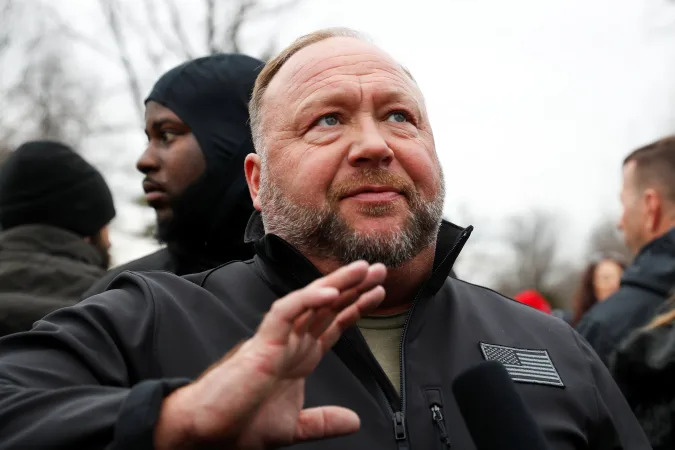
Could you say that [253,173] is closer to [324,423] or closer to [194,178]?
[194,178]

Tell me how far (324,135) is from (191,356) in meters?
0.88

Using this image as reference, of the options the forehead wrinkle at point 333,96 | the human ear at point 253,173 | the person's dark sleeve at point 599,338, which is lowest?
the person's dark sleeve at point 599,338

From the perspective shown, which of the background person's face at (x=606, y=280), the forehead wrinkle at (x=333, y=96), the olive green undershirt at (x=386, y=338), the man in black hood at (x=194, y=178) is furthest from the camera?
the background person's face at (x=606, y=280)

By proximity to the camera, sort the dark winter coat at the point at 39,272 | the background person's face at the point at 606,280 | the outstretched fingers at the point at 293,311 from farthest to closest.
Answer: the background person's face at the point at 606,280 < the dark winter coat at the point at 39,272 < the outstretched fingers at the point at 293,311

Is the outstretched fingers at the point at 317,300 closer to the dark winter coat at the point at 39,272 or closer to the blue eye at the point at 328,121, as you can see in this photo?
the blue eye at the point at 328,121

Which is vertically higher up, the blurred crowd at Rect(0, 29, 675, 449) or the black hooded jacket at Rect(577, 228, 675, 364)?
the blurred crowd at Rect(0, 29, 675, 449)

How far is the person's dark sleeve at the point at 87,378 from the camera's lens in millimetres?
1862

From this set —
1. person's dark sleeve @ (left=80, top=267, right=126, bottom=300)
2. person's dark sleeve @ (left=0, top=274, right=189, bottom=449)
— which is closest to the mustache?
person's dark sleeve @ (left=0, top=274, right=189, bottom=449)

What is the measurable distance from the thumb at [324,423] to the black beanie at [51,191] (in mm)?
2723

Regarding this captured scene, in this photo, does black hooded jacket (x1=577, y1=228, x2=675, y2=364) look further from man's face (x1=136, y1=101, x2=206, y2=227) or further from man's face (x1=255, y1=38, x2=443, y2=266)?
man's face (x1=136, y1=101, x2=206, y2=227)

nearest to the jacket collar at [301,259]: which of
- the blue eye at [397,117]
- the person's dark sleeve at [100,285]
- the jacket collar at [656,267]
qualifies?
the blue eye at [397,117]

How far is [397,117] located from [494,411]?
1.50 meters

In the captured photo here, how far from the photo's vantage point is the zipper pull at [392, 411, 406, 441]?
2408mm

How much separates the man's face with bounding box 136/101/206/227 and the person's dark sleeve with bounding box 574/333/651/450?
6.17ft
